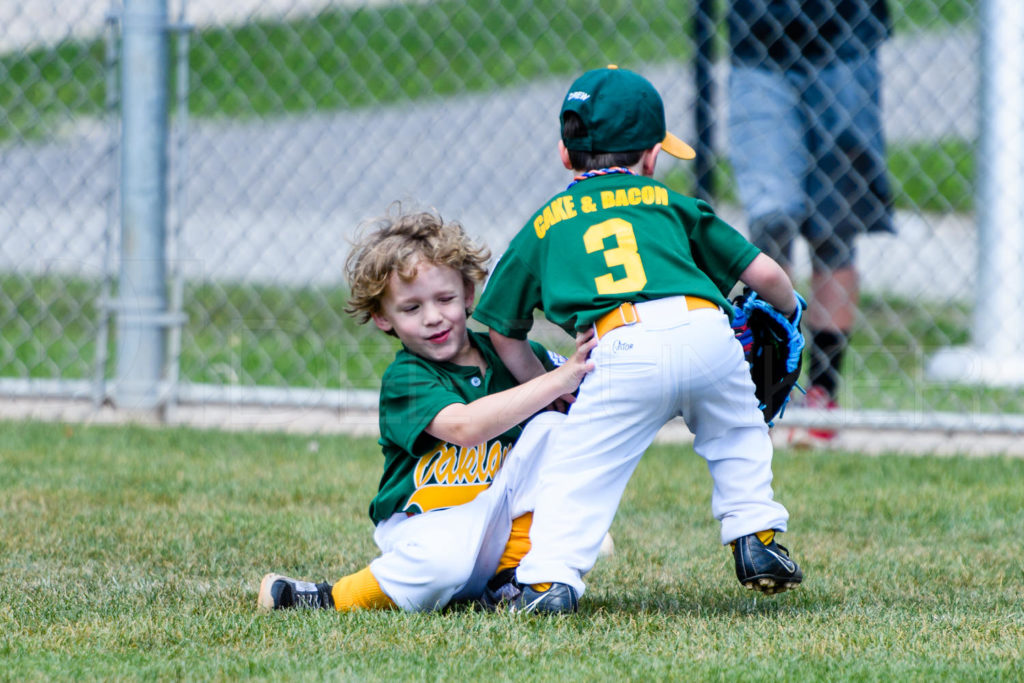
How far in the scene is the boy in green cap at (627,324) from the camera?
2266mm

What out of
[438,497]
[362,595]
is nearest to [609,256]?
[438,497]

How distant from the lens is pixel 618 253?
2.30m

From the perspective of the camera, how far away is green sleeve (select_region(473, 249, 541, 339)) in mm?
2414

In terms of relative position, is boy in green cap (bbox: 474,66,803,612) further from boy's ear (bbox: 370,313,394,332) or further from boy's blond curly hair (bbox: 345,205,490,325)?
boy's ear (bbox: 370,313,394,332)

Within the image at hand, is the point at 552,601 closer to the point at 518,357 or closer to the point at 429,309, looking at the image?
the point at 518,357

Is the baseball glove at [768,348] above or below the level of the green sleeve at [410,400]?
above

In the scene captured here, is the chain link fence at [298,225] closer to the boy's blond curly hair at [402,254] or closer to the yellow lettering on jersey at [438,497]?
the boy's blond curly hair at [402,254]

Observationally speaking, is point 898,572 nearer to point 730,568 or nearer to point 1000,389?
point 730,568

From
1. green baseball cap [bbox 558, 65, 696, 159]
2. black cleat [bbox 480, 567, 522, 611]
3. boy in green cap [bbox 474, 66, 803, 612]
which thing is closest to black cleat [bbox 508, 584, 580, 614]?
boy in green cap [bbox 474, 66, 803, 612]

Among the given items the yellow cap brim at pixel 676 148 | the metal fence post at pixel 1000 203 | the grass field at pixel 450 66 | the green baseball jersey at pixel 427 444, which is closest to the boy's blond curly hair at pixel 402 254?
the green baseball jersey at pixel 427 444

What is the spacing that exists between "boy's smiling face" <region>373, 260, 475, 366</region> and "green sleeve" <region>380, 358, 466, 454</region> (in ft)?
0.19

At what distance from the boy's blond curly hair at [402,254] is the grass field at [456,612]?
0.66m

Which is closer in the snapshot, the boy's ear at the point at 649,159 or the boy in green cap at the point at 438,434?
the boy in green cap at the point at 438,434

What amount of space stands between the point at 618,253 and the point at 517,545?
666mm
